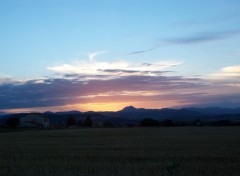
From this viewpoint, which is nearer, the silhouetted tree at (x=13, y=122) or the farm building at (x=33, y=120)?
the silhouetted tree at (x=13, y=122)

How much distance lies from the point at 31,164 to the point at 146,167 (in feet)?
17.5

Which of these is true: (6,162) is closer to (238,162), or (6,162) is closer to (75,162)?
(75,162)

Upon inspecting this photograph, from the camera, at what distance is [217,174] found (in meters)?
15.6

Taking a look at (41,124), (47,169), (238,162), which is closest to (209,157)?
(238,162)

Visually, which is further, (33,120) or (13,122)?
(33,120)

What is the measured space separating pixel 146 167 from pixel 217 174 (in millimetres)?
3240

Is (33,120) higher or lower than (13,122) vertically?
higher

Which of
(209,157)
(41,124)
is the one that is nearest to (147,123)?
(41,124)

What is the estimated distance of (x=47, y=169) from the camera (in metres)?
17.6

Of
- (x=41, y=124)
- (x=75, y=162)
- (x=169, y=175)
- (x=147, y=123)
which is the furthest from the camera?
(x=41, y=124)

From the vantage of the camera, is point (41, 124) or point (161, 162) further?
point (41, 124)

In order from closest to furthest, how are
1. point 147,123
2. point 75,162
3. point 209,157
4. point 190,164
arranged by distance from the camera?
A: point 190,164 < point 75,162 < point 209,157 < point 147,123

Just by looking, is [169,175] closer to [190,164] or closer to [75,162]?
[190,164]

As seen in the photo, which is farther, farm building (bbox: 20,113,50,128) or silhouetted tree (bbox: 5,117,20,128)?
farm building (bbox: 20,113,50,128)
